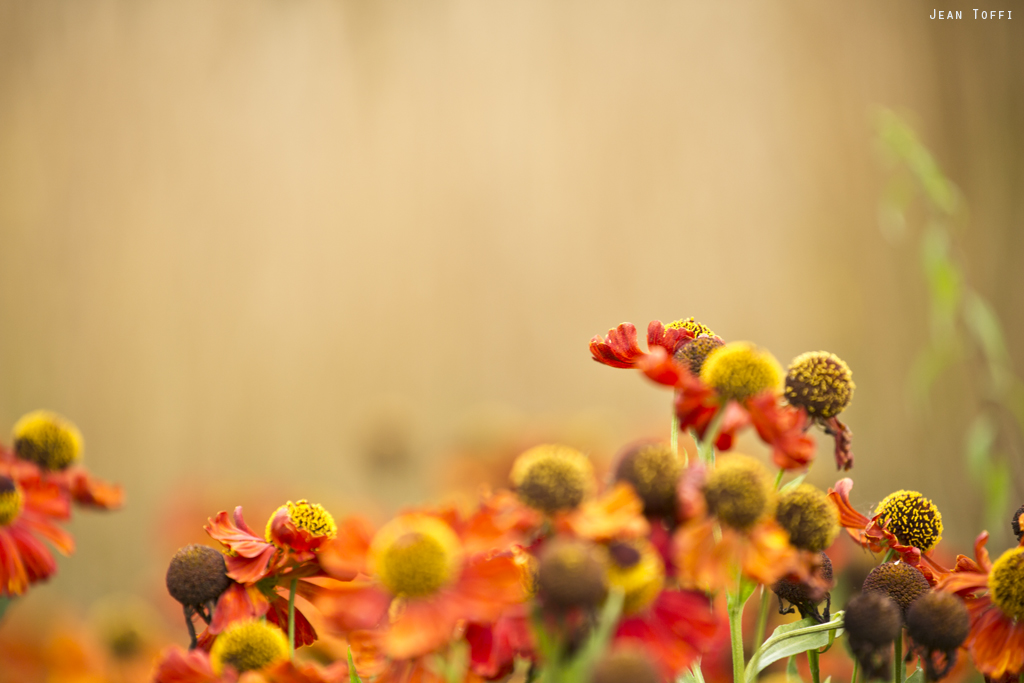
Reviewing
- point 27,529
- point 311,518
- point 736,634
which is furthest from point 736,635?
point 27,529

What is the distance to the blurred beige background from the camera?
1573 mm

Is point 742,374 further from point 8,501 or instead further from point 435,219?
point 435,219

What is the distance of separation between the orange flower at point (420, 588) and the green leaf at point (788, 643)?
14 centimetres

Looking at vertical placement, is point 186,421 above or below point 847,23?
below

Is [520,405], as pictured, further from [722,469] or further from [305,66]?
[722,469]

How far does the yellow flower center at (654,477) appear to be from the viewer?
25 centimetres

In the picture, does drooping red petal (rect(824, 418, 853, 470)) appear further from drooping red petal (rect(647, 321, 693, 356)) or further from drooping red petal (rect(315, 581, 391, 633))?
drooping red petal (rect(315, 581, 391, 633))

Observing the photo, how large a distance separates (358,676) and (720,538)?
16 cm

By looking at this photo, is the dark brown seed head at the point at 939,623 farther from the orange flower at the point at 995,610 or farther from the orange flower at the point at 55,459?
the orange flower at the point at 55,459

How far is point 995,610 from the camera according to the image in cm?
35

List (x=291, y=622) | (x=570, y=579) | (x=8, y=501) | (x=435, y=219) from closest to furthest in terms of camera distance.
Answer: (x=570, y=579) → (x=291, y=622) → (x=8, y=501) → (x=435, y=219)

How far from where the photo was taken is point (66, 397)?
5.13 ft

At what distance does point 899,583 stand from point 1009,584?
6cm

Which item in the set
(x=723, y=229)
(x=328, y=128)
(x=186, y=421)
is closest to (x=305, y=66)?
(x=328, y=128)
